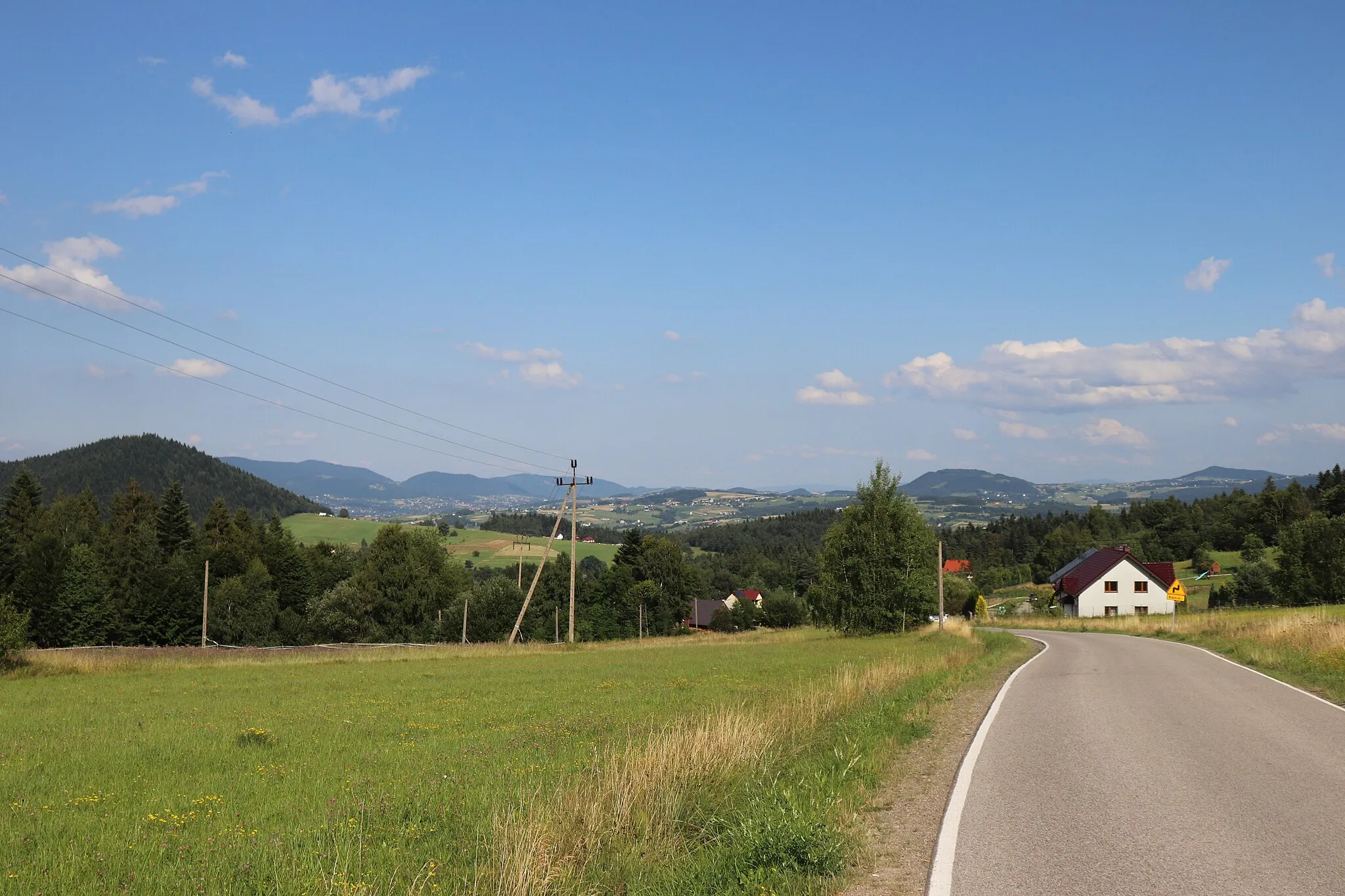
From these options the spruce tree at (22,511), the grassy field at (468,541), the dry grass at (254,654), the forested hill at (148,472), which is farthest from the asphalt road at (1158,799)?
the forested hill at (148,472)

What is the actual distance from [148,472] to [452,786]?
631 ft

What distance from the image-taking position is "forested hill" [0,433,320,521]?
542ft

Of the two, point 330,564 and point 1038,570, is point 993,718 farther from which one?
point 1038,570

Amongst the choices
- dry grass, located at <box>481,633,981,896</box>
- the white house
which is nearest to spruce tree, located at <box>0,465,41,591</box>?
dry grass, located at <box>481,633,981,896</box>

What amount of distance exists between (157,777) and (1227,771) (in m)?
13.0

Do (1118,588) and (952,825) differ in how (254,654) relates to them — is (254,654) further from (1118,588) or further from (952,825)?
(1118,588)

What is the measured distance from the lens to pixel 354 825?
27.4ft

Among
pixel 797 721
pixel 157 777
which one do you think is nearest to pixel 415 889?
pixel 157 777

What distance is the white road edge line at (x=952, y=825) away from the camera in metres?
6.36

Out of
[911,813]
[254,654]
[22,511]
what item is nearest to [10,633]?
[254,654]

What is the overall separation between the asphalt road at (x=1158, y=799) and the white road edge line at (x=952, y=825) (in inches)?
2.9

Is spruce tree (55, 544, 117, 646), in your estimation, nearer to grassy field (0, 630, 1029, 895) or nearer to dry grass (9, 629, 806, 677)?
dry grass (9, 629, 806, 677)

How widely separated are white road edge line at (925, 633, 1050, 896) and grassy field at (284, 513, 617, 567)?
5393 inches

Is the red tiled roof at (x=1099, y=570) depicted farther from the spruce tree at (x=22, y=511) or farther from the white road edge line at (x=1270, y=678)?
the spruce tree at (x=22, y=511)
